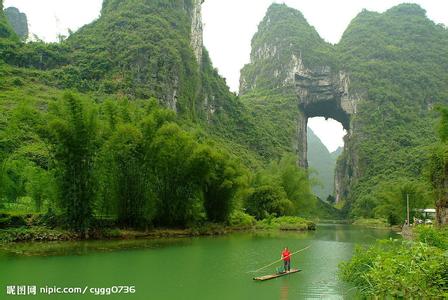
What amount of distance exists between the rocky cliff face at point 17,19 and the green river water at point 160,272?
8448 centimetres

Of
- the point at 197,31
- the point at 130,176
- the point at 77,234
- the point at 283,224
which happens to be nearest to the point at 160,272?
the point at 77,234

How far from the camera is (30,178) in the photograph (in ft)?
80.6

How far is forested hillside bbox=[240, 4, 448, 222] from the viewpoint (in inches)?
3792

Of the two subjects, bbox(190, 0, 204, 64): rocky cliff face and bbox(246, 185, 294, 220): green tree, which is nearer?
bbox(246, 185, 294, 220): green tree

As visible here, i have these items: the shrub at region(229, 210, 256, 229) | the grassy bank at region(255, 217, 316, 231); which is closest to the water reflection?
the shrub at region(229, 210, 256, 229)

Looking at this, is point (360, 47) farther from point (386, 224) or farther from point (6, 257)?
point (6, 257)

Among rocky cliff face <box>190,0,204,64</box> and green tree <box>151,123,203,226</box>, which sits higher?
rocky cliff face <box>190,0,204,64</box>

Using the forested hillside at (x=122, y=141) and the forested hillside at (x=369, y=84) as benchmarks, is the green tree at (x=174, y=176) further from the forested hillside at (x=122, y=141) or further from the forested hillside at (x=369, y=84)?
the forested hillside at (x=369, y=84)

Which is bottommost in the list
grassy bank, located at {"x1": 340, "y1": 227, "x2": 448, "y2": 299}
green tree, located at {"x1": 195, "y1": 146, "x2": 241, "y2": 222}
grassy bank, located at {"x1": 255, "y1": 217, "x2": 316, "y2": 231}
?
grassy bank, located at {"x1": 255, "y1": 217, "x2": 316, "y2": 231}

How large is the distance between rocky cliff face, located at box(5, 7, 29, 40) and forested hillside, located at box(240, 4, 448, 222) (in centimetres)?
5260

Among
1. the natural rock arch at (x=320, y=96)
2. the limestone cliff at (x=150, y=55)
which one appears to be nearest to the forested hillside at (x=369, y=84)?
the natural rock arch at (x=320, y=96)

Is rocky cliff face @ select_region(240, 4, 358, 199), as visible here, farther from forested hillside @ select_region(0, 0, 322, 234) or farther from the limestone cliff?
forested hillside @ select_region(0, 0, 322, 234)

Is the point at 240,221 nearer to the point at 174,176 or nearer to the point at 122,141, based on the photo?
the point at 174,176

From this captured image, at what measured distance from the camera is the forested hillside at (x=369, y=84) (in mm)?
96312
